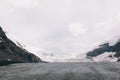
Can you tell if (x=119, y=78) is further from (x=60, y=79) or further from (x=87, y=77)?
(x=60, y=79)

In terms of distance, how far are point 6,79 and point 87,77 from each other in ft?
69.0

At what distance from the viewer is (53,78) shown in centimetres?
8038

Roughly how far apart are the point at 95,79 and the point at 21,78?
19837mm

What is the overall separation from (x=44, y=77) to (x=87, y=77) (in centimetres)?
1193

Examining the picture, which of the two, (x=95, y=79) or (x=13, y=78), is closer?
(x=95, y=79)

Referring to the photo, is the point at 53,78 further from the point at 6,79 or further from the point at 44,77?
the point at 6,79

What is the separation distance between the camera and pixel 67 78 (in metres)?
78.7

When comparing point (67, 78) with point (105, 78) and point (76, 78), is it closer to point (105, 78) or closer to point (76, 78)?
point (76, 78)

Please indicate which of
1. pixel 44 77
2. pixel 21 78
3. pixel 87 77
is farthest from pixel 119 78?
pixel 21 78

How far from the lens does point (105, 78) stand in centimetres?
7800

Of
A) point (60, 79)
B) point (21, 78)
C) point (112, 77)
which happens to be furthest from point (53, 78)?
point (112, 77)

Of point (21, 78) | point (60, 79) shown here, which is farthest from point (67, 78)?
point (21, 78)

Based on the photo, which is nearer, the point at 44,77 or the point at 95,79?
the point at 95,79

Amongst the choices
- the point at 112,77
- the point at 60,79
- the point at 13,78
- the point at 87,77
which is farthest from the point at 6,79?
the point at 112,77
